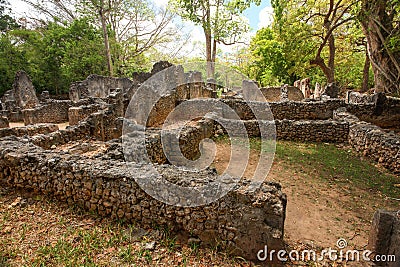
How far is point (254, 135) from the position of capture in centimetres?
979

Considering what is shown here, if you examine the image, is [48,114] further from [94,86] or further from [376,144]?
[376,144]

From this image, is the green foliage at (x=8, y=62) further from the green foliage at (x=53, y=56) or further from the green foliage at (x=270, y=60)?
the green foliage at (x=270, y=60)

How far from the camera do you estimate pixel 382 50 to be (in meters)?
12.2

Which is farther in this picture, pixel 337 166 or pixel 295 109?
pixel 295 109

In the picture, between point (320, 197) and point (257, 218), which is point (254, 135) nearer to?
point (320, 197)

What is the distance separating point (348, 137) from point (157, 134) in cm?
700

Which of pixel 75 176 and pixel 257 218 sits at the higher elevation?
pixel 75 176

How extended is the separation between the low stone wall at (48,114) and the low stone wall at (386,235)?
14951 mm

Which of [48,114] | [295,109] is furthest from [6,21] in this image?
[295,109]

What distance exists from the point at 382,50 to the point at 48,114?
18.2 m

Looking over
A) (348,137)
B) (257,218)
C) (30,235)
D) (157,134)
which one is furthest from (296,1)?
(30,235)

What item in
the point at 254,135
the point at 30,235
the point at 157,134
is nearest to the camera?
the point at 30,235

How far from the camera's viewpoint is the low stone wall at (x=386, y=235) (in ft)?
9.86

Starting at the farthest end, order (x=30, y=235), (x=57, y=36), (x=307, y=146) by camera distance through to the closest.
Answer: (x=57, y=36) < (x=307, y=146) < (x=30, y=235)
